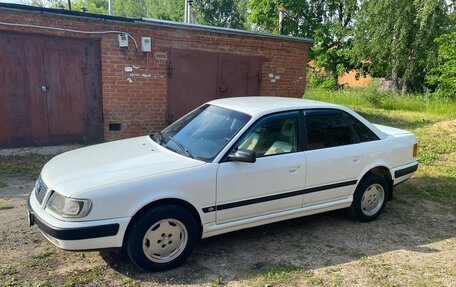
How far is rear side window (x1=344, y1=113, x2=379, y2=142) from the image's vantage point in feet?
15.6

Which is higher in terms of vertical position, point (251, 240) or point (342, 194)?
point (342, 194)

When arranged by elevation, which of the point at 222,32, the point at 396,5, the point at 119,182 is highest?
the point at 396,5

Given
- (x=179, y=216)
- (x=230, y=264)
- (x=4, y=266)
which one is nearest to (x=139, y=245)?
(x=179, y=216)

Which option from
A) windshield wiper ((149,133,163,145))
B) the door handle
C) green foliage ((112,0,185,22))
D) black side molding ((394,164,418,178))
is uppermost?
green foliage ((112,0,185,22))

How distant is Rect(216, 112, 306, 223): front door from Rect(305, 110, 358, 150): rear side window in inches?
7.8

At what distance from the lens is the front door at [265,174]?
3.73 m

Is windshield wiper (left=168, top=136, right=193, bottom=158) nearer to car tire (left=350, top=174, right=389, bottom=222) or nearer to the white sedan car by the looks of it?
the white sedan car

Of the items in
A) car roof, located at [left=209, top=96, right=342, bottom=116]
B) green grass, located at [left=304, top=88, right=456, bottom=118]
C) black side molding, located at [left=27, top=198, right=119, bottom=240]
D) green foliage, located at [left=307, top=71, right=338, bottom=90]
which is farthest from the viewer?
green foliage, located at [left=307, top=71, right=338, bottom=90]

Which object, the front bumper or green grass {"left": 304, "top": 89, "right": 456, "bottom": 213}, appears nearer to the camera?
the front bumper

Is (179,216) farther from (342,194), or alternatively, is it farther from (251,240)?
(342,194)

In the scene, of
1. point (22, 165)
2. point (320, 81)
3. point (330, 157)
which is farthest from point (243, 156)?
point (320, 81)

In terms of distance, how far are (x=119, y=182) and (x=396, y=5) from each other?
18.8m

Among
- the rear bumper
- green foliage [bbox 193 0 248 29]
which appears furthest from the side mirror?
green foliage [bbox 193 0 248 29]

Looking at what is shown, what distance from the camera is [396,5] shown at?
720 inches
